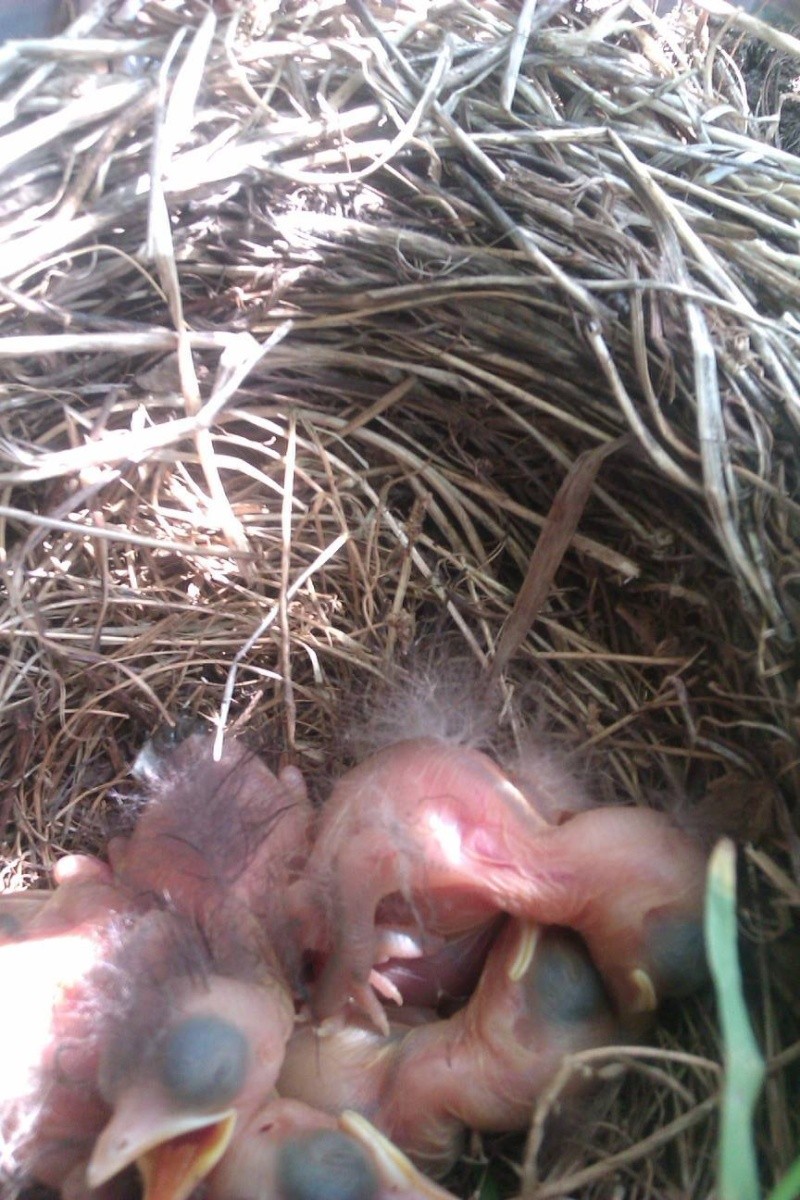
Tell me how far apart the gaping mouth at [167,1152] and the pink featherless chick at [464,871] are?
18cm

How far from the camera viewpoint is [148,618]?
1.09 meters

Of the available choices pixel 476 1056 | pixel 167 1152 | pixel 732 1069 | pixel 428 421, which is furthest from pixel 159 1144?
pixel 428 421

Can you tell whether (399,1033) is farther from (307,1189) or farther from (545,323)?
(545,323)

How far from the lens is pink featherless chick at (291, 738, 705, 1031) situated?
82 cm

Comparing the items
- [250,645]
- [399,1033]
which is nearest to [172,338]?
[250,645]

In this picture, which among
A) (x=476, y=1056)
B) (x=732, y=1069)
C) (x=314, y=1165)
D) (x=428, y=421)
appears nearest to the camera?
(x=732, y=1069)

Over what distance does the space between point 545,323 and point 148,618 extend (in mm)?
538

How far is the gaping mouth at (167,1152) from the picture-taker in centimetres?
66

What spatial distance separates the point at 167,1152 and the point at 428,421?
731 millimetres

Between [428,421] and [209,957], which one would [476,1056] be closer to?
[209,957]

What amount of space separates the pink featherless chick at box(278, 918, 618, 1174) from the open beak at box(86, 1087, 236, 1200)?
0.50ft

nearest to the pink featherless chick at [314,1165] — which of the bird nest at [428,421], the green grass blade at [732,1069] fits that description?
the bird nest at [428,421]

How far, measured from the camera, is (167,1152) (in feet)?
2.36

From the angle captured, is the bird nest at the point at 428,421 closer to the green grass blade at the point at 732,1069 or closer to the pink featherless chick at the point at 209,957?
the pink featherless chick at the point at 209,957
